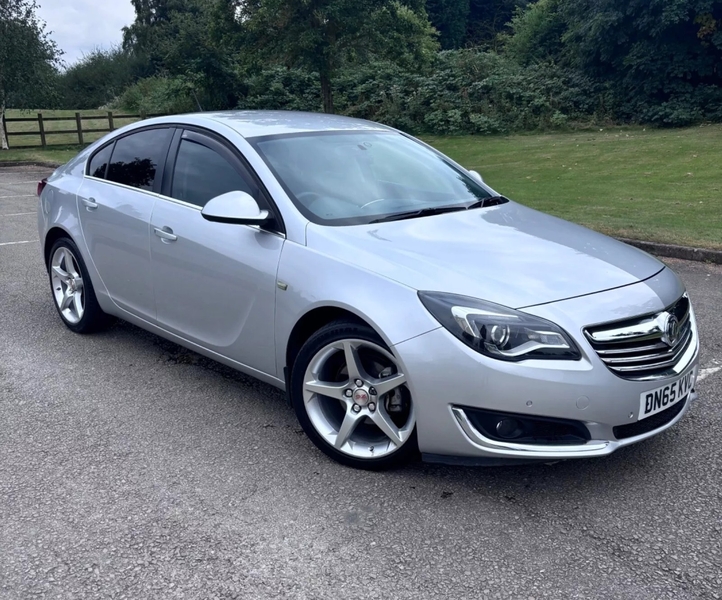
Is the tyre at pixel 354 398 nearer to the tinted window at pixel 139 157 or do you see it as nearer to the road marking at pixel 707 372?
the tinted window at pixel 139 157

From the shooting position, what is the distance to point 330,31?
2347 centimetres

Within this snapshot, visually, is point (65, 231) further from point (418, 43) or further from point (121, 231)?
point (418, 43)

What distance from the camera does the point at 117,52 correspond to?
169ft

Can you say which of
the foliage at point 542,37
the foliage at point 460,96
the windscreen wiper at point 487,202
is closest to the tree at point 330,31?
the foliage at point 460,96

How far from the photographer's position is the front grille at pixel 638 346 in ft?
9.72

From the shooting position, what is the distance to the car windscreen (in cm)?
381

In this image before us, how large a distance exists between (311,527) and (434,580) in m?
0.58

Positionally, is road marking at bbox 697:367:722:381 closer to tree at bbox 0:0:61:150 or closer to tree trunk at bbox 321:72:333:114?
tree trunk at bbox 321:72:333:114

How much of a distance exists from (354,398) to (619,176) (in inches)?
480

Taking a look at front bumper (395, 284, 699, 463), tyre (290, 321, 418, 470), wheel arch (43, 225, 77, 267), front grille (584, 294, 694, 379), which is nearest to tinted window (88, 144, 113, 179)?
wheel arch (43, 225, 77, 267)

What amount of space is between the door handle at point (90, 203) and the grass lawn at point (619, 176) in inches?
232

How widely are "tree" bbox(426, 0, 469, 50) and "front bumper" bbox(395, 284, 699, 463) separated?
2293 inches

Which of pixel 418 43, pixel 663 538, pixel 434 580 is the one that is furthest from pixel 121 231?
pixel 418 43

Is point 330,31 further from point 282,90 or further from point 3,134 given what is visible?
point 3,134
